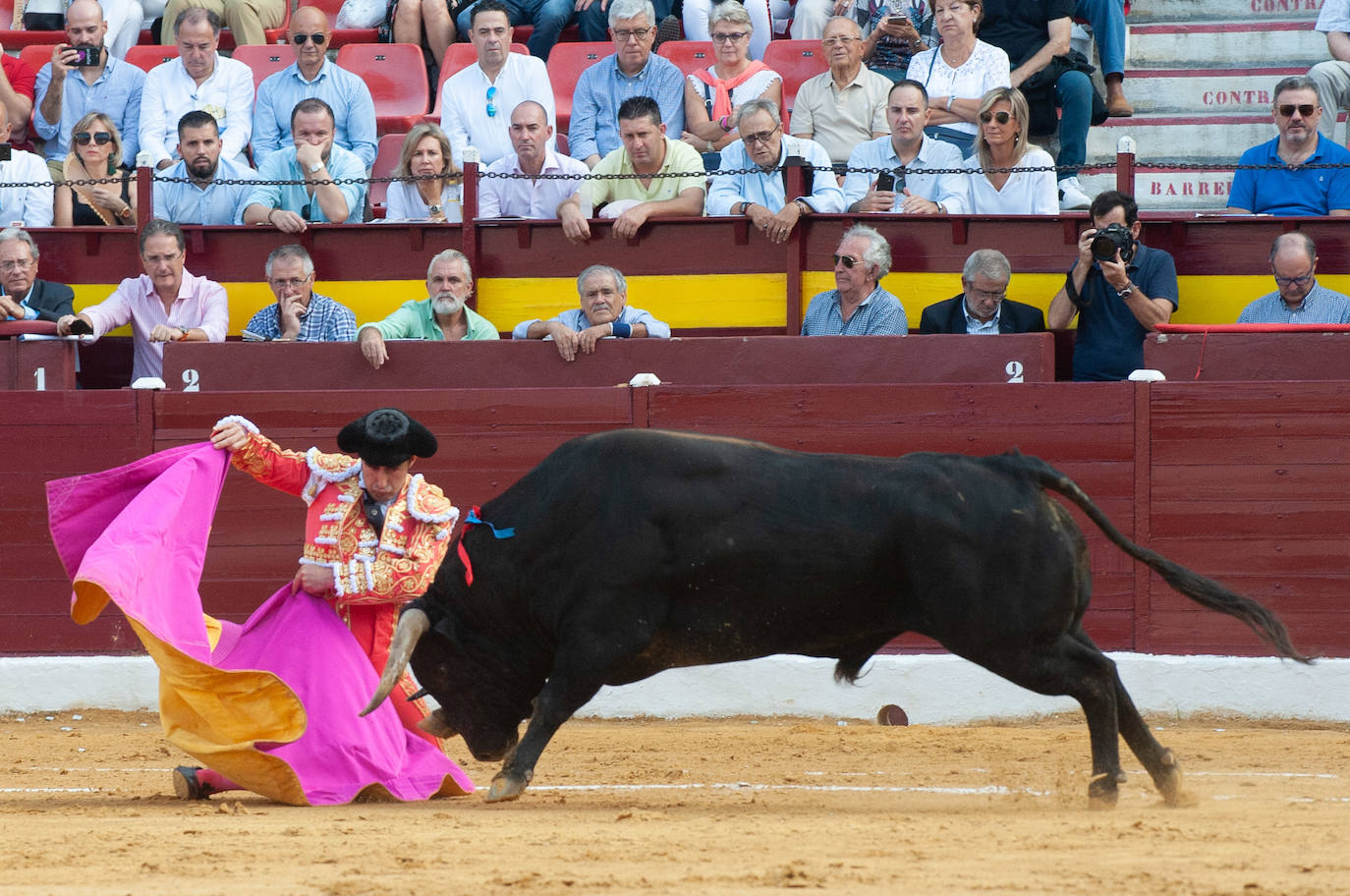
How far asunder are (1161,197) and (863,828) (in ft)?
20.5

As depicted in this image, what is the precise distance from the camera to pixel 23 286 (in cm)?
749

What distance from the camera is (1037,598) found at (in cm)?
458

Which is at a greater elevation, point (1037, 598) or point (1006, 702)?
point (1037, 598)

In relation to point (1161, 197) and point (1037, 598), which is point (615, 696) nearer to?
point (1037, 598)

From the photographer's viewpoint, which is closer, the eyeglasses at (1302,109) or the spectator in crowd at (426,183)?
the eyeglasses at (1302,109)

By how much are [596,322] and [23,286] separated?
2461mm

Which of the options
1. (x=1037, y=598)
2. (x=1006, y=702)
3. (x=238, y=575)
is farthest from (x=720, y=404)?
(x=1037, y=598)

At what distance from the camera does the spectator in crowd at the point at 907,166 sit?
7523 millimetres

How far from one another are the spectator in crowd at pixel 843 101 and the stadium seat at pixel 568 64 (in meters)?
1.67

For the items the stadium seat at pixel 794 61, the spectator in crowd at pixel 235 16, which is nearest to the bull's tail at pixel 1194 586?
the stadium seat at pixel 794 61

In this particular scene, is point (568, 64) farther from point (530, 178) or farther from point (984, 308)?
point (984, 308)

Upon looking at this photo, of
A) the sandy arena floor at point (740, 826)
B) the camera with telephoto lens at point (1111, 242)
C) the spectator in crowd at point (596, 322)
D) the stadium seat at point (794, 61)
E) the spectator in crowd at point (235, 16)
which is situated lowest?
the sandy arena floor at point (740, 826)

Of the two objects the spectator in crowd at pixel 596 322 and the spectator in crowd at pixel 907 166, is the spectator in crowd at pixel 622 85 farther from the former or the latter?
the spectator in crowd at pixel 596 322

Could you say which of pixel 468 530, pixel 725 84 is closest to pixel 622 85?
pixel 725 84
